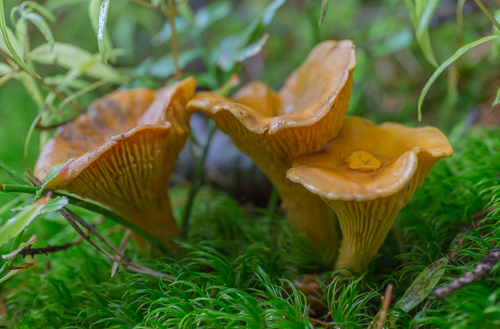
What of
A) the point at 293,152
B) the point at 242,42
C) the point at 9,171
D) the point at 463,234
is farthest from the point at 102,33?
the point at 463,234

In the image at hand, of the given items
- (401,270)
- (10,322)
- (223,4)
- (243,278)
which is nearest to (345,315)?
(401,270)

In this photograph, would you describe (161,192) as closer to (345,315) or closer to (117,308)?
(117,308)

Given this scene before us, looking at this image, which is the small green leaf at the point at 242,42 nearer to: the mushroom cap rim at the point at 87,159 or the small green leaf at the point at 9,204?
the mushroom cap rim at the point at 87,159

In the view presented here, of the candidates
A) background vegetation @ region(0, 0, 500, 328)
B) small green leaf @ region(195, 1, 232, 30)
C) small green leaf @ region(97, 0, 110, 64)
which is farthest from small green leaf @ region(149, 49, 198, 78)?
small green leaf @ region(97, 0, 110, 64)

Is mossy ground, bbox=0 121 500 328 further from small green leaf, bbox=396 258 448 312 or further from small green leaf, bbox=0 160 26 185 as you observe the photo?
small green leaf, bbox=0 160 26 185

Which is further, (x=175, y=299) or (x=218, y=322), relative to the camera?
(x=175, y=299)

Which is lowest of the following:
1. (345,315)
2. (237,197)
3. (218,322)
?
(237,197)

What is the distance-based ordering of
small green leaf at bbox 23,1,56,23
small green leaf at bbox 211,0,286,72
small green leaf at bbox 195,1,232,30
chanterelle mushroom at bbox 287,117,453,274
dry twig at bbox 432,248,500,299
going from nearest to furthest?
dry twig at bbox 432,248,500,299 → chanterelle mushroom at bbox 287,117,453,274 → small green leaf at bbox 23,1,56,23 → small green leaf at bbox 211,0,286,72 → small green leaf at bbox 195,1,232,30
